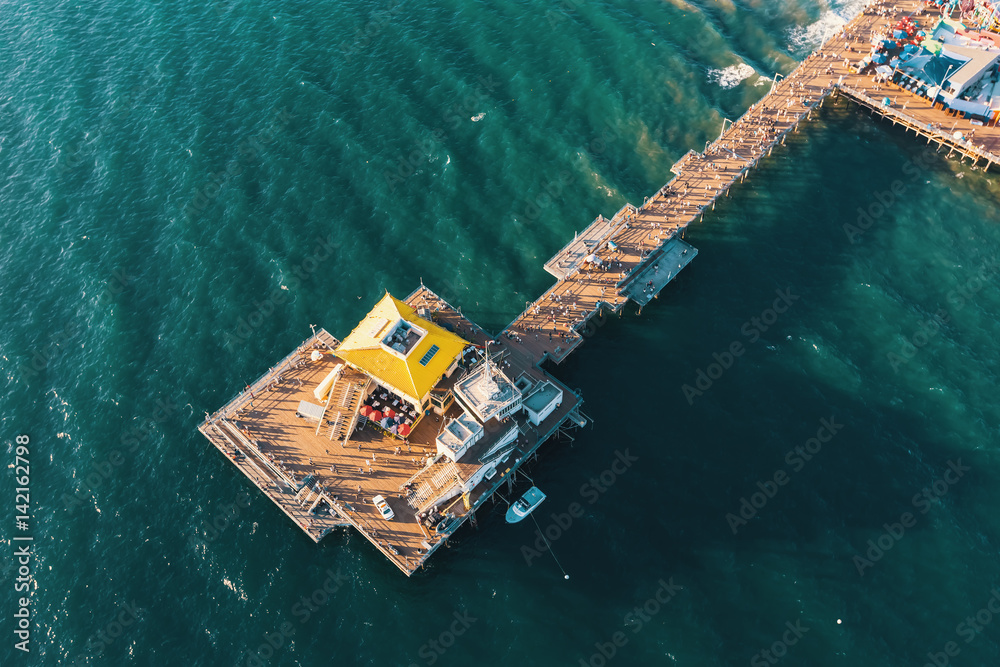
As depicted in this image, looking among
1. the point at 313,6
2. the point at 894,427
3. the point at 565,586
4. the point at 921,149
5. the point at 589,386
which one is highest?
the point at 921,149

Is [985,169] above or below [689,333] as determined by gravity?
above

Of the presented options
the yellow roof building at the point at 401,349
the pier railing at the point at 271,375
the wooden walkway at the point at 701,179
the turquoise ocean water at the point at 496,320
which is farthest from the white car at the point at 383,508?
the wooden walkway at the point at 701,179

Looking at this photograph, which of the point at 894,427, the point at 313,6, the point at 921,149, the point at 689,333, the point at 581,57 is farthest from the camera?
the point at 313,6

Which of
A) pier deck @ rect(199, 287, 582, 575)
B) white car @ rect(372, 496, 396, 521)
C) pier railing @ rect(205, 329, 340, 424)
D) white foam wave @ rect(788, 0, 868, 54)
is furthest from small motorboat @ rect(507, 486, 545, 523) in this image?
white foam wave @ rect(788, 0, 868, 54)

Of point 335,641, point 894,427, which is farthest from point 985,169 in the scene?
point 335,641

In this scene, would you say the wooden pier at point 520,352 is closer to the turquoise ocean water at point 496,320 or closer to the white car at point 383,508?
the white car at point 383,508

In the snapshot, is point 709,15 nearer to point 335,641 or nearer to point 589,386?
point 589,386

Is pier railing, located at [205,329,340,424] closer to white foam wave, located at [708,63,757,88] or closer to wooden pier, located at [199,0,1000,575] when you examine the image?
wooden pier, located at [199,0,1000,575]
